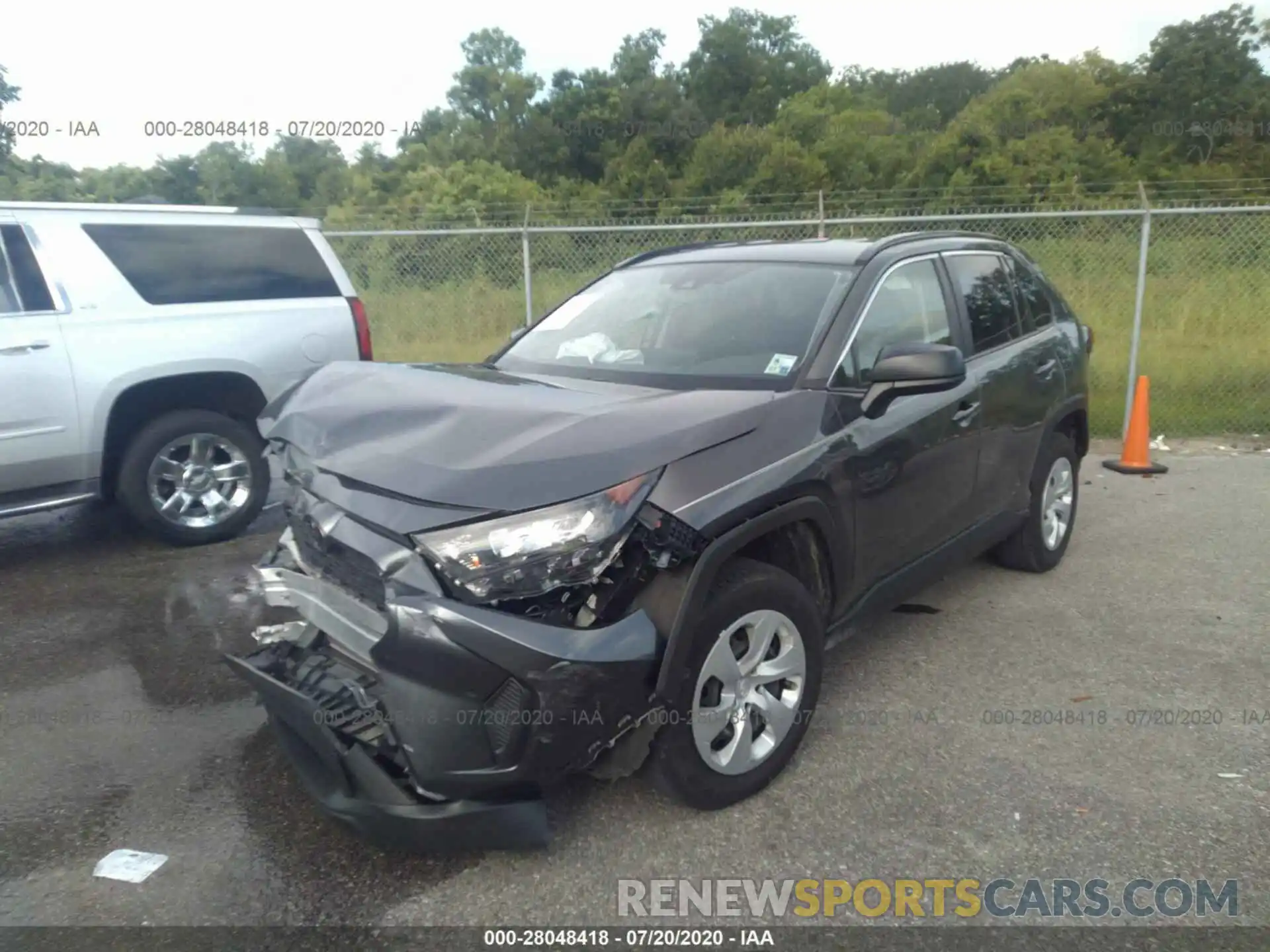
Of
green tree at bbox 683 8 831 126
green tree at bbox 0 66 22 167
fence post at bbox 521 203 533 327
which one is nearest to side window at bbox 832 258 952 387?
fence post at bbox 521 203 533 327

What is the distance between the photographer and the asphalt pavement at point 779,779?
271cm

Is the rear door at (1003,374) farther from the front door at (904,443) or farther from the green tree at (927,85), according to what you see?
the green tree at (927,85)

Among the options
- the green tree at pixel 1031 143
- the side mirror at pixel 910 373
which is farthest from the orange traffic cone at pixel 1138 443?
the green tree at pixel 1031 143

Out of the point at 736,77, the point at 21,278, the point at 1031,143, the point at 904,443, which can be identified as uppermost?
the point at 736,77

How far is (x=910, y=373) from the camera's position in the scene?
10.7ft

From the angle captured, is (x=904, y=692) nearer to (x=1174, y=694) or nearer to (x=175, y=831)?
(x=1174, y=694)

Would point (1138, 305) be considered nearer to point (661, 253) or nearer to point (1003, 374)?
point (1003, 374)

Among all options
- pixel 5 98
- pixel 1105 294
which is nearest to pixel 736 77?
pixel 5 98

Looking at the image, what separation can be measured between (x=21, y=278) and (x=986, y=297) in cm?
493

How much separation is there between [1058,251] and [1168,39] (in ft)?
97.5

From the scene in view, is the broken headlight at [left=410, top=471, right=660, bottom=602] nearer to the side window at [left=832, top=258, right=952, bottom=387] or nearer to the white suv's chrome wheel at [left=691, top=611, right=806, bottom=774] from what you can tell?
the white suv's chrome wheel at [left=691, top=611, right=806, bottom=774]

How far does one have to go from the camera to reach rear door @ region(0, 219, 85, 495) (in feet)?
16.4

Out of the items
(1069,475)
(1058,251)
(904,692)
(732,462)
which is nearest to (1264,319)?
(1058,251)

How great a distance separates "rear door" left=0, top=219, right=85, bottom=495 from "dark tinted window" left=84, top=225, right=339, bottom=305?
16.2 inches
